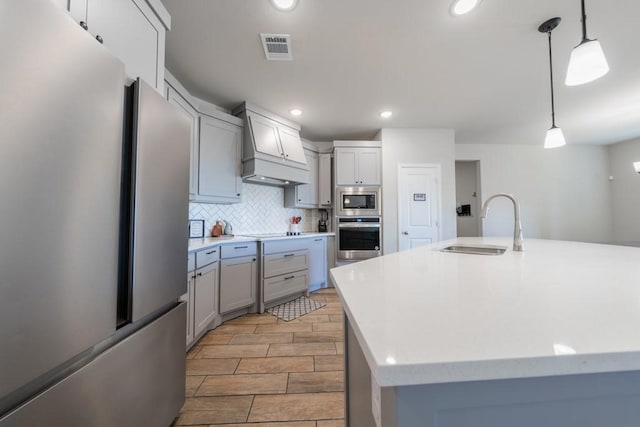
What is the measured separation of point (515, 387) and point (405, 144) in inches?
157

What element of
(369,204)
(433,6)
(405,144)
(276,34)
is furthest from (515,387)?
(405,144)

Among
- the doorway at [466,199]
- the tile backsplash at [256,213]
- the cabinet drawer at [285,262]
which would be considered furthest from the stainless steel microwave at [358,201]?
the doorway at [466,199]

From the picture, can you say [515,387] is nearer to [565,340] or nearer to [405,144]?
[565,340]

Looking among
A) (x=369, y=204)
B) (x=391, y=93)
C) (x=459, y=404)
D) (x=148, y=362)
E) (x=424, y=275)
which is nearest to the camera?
(x=459, y=404)

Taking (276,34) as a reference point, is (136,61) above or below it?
below

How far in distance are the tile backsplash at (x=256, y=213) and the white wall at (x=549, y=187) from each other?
3.58 meters

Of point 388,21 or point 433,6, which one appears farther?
point 388,21

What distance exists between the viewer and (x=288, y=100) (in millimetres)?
3074

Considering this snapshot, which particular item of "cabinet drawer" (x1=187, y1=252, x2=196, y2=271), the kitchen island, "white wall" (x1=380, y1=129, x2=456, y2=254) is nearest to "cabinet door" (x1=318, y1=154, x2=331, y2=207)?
"white wall" (x1=380, y1=129, x2=456, y2=254)

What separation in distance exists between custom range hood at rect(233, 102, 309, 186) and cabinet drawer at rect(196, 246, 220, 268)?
1.04 m

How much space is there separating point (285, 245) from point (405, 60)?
7.66 ft

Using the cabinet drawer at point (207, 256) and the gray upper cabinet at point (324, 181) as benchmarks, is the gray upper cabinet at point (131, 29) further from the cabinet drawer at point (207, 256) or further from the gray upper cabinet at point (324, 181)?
the gray upper cabinet at point (324, 181)

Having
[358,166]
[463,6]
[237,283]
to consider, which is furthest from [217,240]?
[463,6]

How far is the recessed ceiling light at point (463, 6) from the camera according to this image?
5.39ft
